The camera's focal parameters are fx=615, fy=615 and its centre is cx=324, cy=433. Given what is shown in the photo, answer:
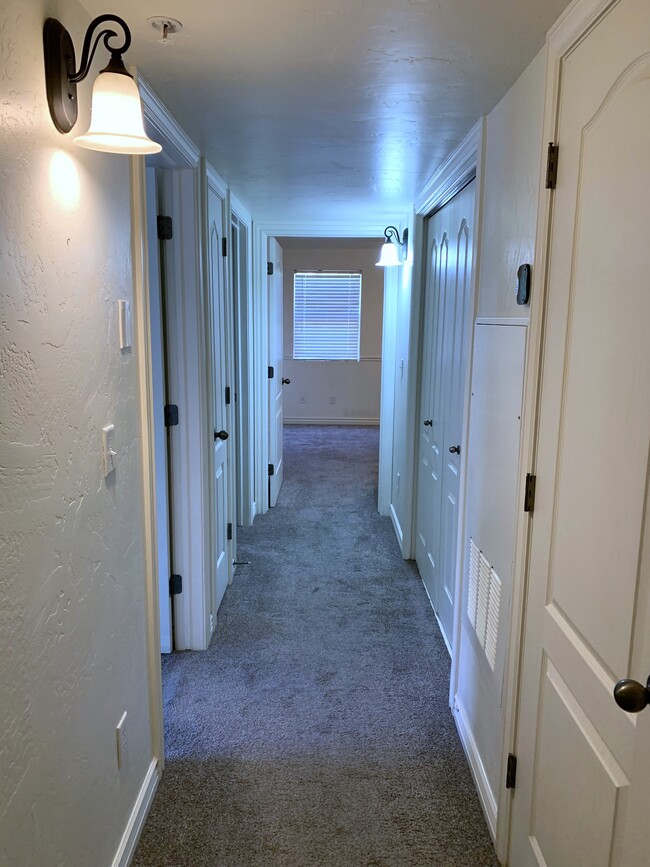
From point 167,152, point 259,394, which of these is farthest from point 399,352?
point 167,152

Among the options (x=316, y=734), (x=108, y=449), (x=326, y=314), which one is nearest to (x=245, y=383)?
(x=316, y=734)

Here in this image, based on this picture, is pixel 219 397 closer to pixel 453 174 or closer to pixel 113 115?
pixel 453 174

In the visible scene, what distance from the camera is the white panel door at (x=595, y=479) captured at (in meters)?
0.98

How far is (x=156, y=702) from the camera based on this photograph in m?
1.91

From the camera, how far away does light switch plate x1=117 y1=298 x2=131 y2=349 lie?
5.04 ft

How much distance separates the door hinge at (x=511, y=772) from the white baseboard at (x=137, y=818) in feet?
3.35

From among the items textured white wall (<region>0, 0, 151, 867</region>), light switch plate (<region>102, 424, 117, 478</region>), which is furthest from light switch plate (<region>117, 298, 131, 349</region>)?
light switch plate (<region>102, 424, 117, 478</region>)

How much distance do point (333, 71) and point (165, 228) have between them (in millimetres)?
1077

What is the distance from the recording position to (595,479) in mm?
1130

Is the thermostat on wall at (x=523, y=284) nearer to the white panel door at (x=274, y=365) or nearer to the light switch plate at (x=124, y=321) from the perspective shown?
the light switch plate at (x=124, y=321)

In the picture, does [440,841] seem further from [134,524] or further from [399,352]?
[399,352]

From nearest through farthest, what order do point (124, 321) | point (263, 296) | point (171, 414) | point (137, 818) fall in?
1. point (124, 321)
2. point (137, 818)
3. point (171, 414)
4. point (263, 296)

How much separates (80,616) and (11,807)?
0.38m

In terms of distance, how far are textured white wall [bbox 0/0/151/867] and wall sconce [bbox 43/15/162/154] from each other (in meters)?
0.04
